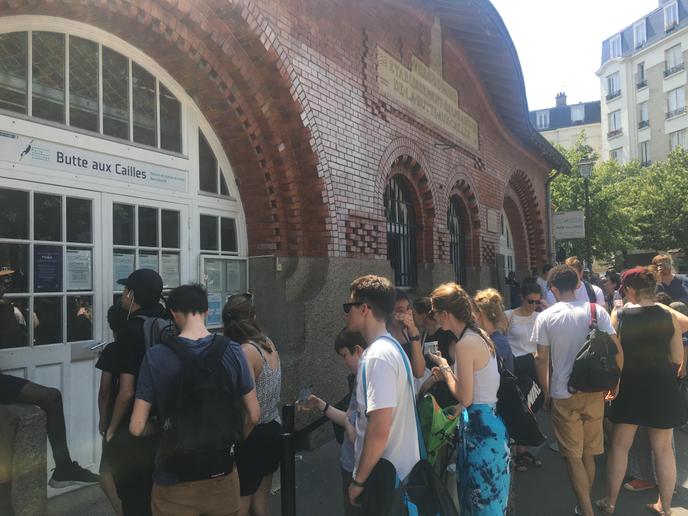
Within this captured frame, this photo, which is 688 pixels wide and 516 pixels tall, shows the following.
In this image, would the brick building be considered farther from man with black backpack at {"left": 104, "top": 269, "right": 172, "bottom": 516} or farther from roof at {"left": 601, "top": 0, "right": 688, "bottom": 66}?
roof at {"left": 601, "top": 0, "right": 688, "bottom": 66}

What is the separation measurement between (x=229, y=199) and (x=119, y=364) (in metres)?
Answer: 3.44

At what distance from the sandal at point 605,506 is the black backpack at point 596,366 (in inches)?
42.0

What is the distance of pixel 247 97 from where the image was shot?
602 centimetres

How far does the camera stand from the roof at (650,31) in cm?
4012

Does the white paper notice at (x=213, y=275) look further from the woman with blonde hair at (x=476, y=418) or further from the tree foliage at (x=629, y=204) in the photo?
the tree foliage at (x=629, y=204)

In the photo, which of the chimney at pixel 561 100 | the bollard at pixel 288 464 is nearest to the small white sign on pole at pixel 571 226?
the bollard at pixel 288 464

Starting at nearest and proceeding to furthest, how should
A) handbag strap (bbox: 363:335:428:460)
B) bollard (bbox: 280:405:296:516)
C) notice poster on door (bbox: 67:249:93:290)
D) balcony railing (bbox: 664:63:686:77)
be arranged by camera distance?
handbag strap (bbox: 363:335:428:460) → bollard (bbox: 280:405:296:516) → notice poster on door (bbox: 67:249:93:290) → balcony railing (bbox: 664:63:686:77)

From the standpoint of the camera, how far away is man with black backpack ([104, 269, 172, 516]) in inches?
118

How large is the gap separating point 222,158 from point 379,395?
4.25 m

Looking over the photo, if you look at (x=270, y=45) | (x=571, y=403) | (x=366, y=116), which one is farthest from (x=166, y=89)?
(x=571, y=403)

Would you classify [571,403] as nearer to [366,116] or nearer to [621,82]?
[366,116]

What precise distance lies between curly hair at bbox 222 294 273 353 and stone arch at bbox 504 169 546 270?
39.9ft

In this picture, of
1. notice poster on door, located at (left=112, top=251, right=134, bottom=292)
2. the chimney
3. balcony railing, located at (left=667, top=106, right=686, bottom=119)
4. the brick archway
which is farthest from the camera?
the chimney

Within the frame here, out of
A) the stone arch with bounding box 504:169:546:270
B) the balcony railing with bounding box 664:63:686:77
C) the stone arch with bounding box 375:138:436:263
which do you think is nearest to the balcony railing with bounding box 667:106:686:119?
the balcony railing with bounding box 664:63:686:77
